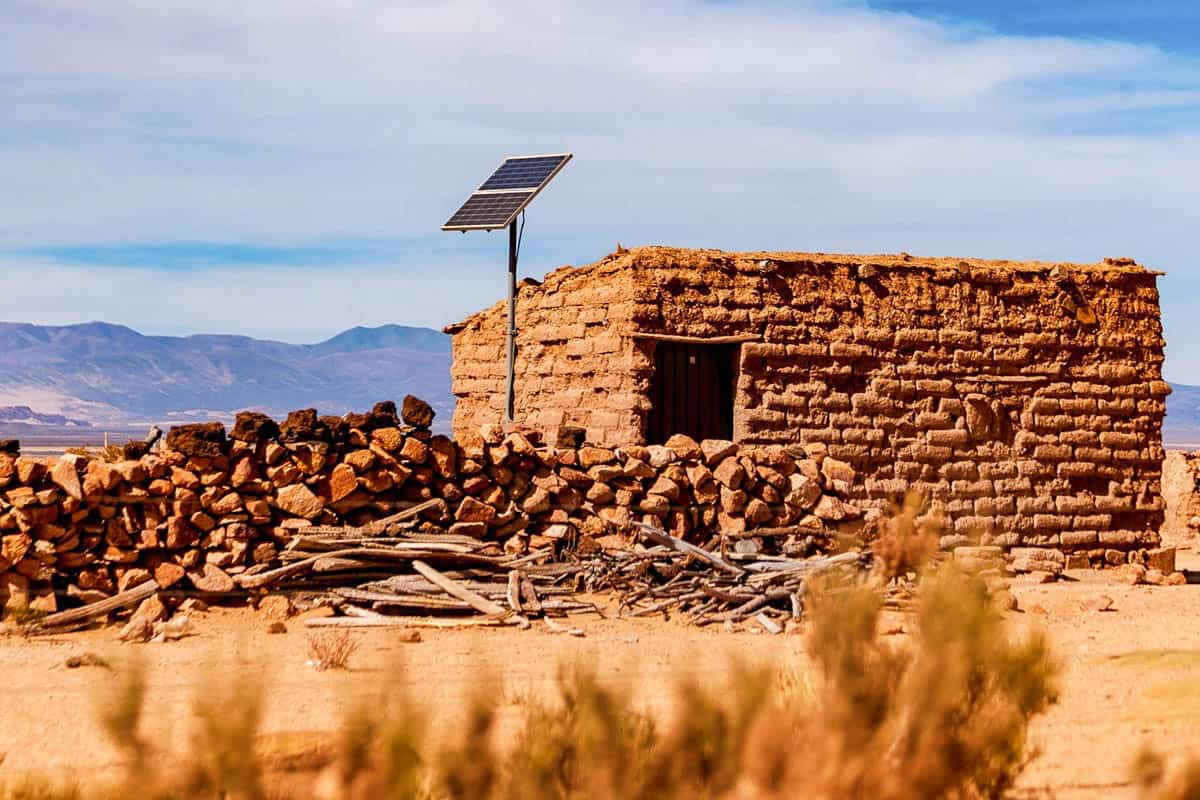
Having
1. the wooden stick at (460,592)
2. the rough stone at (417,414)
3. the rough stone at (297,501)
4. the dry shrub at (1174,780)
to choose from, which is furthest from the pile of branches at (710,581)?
the dry shrub at (1174,780)

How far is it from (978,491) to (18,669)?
34.2ft

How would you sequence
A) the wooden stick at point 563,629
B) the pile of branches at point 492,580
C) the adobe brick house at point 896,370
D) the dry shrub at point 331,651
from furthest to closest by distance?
1. the adobe brick house at point 896,370
2. the pile of branches at point 492,580
3. the wooden stick at point 563,629
4. the dry shrub at point 331,651

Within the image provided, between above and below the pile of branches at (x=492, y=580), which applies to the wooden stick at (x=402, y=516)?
above

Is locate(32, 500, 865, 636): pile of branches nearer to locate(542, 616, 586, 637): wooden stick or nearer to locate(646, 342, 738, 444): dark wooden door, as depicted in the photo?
locate(542, 616, 586, 637): wooden stick

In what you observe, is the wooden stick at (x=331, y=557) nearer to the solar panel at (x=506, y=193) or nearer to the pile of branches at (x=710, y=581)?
the pile of branches at (x=710, y=581)

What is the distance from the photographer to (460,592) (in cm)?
967

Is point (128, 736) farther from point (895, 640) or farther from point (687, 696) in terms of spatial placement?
point (895, 640)

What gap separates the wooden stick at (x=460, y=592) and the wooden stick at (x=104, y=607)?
75.2 inches

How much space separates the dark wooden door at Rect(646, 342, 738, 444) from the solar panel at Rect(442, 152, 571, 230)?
229 cm

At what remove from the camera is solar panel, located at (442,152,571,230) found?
594 inches

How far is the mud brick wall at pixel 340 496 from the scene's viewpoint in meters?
9.84

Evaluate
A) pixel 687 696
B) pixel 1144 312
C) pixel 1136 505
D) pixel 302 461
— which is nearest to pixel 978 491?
pixel 1136 505

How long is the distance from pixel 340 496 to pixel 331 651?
2514mm

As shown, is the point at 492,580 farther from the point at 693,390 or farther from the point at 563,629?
the point at 693,390
